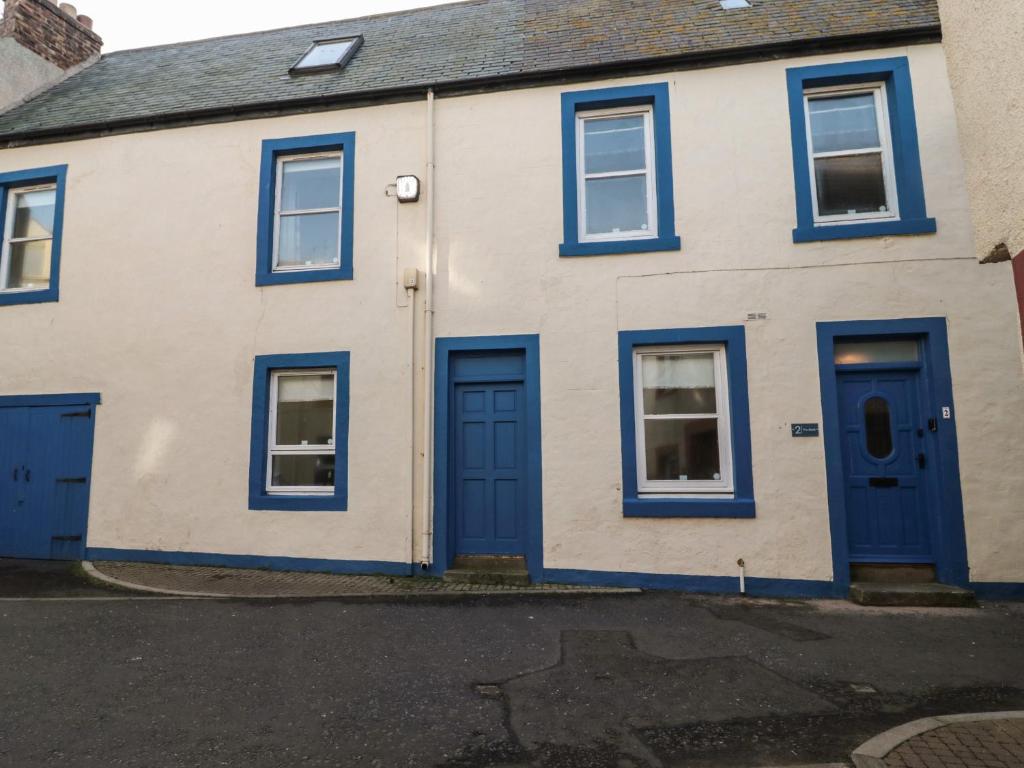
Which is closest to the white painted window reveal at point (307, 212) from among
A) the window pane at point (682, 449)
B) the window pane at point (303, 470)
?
the window pane at point (303, 470)

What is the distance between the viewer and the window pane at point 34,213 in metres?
9.02

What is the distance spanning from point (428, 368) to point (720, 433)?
11.5 feet

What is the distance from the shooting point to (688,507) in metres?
6.77

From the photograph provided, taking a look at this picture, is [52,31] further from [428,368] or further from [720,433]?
[720,433]

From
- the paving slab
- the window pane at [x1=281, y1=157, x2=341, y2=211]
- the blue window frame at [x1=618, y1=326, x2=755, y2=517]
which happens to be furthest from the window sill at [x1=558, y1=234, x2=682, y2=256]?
the paving slab

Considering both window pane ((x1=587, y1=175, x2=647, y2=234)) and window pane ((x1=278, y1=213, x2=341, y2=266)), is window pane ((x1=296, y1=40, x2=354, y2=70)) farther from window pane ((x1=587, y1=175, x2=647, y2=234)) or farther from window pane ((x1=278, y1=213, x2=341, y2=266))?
window pane ((x1=587, y1=175, x2=647, y2=234))

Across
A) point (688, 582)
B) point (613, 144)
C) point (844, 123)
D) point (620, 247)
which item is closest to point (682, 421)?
point (688, 582)

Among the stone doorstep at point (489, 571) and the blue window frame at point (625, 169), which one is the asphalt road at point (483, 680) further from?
the blue window frame at point (625, 169)

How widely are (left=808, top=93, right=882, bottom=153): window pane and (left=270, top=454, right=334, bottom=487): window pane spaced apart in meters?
7.14

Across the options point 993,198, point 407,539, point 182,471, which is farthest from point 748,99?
point 182,471

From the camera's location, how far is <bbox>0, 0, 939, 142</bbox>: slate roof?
757 cm

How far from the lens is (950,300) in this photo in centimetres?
663

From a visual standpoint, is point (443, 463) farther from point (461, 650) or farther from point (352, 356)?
point (461, 650)

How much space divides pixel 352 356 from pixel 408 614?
10.8 ft
